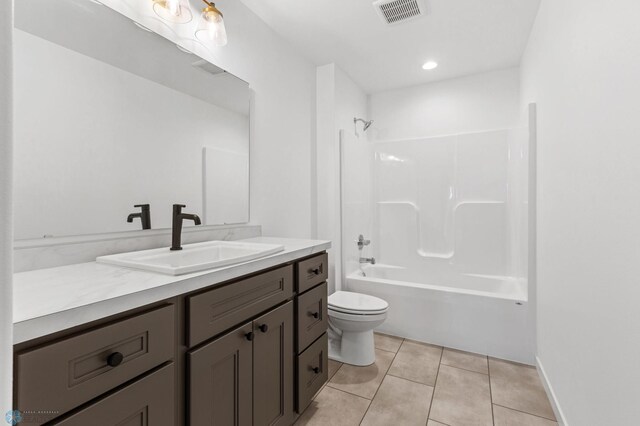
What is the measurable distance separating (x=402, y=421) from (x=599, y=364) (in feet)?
3.16

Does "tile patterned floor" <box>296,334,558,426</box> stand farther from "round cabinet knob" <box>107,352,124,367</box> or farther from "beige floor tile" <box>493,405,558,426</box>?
"round cabinet knob" <box>107,352,124,367</box>

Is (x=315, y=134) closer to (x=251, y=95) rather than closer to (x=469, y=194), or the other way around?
(x=251, y=95)

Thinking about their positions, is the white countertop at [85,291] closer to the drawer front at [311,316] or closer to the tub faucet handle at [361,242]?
the drawer front at [311,316]

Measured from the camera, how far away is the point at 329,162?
2.77m

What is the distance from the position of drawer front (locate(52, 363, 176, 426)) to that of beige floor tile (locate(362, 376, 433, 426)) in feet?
3.82

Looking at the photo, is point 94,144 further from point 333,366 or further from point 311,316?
point 333,366

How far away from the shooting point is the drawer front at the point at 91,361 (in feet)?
2.00

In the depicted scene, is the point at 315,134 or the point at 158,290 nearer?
the point at 158,290

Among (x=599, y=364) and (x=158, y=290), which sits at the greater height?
(x=158, y=290)

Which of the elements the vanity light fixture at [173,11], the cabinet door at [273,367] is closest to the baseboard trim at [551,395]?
the cabinet door at [273,367]

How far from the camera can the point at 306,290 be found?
1.61 m

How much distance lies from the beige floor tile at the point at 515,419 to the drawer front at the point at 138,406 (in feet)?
5.51

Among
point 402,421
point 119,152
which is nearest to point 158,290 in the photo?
point 119,152

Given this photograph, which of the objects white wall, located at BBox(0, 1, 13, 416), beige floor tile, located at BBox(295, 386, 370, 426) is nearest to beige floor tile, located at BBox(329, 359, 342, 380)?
beige floor tile, located at BBox(295, 386, 370, 426)
